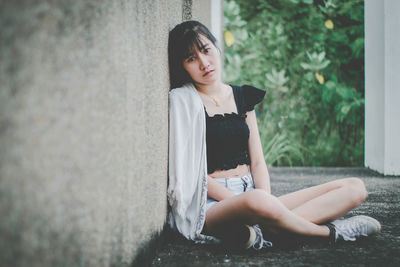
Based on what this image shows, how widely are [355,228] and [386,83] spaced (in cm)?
260

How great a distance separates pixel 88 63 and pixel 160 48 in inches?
31.4

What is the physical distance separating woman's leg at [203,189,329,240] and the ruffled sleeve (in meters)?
0.74

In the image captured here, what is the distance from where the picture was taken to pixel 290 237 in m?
1.65

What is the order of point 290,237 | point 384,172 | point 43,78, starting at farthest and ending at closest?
point 384,172
point 290,237
point 43,78

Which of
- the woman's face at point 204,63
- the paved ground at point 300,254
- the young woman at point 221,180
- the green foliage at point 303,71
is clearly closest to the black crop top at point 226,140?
the young woman at point 221,180

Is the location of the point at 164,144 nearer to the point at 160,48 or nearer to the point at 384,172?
the point at 160,48

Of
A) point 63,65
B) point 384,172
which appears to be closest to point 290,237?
point 63,65

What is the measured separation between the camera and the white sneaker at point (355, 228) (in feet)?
5.59

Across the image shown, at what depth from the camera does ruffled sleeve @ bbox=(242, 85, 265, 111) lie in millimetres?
2193

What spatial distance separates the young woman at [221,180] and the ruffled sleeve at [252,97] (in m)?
0.01

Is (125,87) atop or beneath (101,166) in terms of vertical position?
atop

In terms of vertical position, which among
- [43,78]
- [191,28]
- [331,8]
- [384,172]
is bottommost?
[384,172]

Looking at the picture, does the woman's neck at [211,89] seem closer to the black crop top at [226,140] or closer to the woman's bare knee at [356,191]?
the black crop top at [226,140]

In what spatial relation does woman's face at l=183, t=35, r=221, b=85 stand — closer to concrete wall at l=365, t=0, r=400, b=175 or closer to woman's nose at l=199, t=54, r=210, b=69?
woman's nose at l=199, t=54, r=210, b=69
